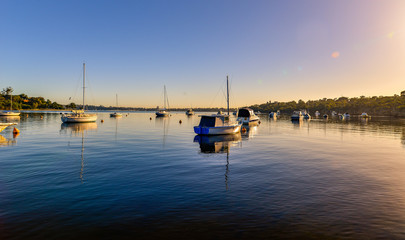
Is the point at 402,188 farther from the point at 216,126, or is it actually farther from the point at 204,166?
the point at 216,126

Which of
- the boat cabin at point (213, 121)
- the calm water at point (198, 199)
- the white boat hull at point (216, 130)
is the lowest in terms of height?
the calm water at point (198, 199)

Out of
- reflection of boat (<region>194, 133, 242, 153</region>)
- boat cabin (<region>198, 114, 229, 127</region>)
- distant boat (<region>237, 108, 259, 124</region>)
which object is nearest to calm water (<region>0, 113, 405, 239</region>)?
reflection of boat (<region>194, 133, 242, 153</region>)

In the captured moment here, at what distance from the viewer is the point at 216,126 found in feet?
144

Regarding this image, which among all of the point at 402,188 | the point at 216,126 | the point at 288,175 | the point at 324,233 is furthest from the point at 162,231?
the point at 216,126

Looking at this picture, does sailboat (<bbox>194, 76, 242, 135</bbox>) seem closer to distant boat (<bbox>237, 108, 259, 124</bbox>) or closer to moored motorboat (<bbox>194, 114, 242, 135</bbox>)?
moored motorboat (<bbox>194, 114, 242, 135</bbox>)

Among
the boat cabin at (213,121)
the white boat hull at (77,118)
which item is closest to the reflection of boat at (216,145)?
the boat cabin at (213,121)

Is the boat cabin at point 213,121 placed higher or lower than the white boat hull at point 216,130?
higher

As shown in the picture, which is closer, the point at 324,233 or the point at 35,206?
the point at 324,233

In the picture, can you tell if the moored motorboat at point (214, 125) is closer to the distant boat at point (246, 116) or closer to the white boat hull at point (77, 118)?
the distant boat at point (246, 116)

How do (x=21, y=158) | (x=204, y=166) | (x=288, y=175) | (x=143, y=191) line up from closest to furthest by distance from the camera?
1. (x=143, y=191)
2. (x=288, y=175)
3. (x=204, y=166)
4. (x=21, y=158)

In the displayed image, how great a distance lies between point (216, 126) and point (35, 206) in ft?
113

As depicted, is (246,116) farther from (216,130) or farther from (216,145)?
(216,145)

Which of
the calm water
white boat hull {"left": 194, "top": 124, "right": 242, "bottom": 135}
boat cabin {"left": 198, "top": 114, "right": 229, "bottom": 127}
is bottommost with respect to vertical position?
the calm water

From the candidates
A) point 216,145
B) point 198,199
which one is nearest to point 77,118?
point 216,145
